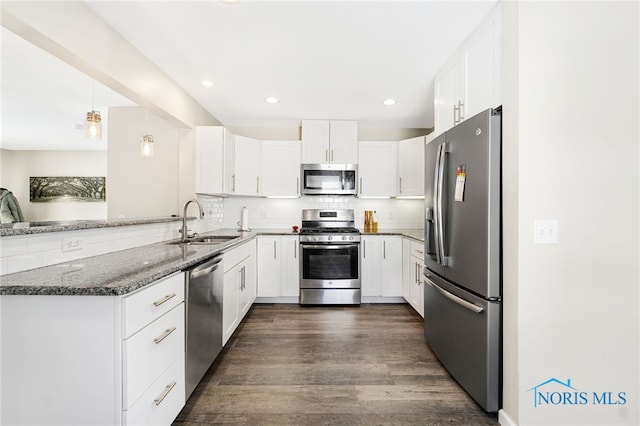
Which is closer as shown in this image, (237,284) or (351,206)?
(237,284)

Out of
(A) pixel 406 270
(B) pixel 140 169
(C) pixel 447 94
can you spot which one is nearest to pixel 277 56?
(C) pixel 447 94

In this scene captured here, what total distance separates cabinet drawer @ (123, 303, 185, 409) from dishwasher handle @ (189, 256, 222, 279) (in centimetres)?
20

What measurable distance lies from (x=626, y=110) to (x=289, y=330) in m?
2.92

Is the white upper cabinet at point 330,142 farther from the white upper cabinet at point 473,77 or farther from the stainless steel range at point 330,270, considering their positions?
the white upper cabinet at point 473,77

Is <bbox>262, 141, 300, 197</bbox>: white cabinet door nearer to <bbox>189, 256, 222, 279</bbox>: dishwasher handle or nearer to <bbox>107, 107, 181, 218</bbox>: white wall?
<bbox>107, 107, 181, 218</bbox>: white wall

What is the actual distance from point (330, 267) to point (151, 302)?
2.45 m

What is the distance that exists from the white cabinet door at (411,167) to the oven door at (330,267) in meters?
1.06

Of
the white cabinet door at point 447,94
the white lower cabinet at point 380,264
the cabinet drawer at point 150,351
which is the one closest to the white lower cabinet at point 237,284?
the cabinet drawer at point 150,351

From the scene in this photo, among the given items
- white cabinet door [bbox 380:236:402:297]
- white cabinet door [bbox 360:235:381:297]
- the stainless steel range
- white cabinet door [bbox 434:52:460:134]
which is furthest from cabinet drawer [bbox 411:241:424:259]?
white cabinet door [bbox 434:52:460:134]

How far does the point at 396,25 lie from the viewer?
183 centimetres

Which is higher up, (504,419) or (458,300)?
(458,300)

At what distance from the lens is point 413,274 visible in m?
3.23

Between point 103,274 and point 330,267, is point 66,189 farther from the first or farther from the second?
point 330,267

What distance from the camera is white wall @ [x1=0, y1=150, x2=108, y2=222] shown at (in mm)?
3854
